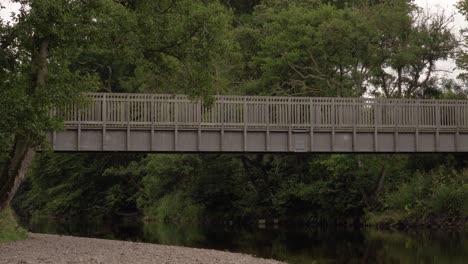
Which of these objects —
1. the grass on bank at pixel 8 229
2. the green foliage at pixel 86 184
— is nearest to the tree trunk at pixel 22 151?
the grass on bank at pixel 8 229

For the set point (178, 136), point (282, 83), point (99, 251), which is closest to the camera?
point (99, 251)

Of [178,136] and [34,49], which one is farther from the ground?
[34,49]

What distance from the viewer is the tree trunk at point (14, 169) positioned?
90.3 ft

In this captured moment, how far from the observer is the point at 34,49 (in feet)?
86.4

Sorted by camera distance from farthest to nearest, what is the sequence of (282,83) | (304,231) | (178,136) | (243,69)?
(243,69)
(282,83)
(304,231)
(178,136)

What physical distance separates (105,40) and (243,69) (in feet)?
101

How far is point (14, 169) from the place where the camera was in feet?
91.7

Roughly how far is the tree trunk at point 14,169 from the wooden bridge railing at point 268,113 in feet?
21.1

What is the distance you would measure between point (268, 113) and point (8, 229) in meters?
16.1

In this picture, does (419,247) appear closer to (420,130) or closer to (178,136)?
(420,130)

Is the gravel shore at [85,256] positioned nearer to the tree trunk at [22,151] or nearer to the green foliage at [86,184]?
the tree trunk at [22,151]

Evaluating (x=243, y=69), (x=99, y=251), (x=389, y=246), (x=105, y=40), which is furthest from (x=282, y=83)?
(x=99, y=251)

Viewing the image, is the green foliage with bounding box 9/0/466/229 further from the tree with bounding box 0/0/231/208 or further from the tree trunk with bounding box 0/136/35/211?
the tree trunk with bounding box 0/136/35/211

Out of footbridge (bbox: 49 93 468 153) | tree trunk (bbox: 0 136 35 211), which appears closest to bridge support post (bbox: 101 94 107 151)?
footbridge (bbox: 49 93 468 153)
